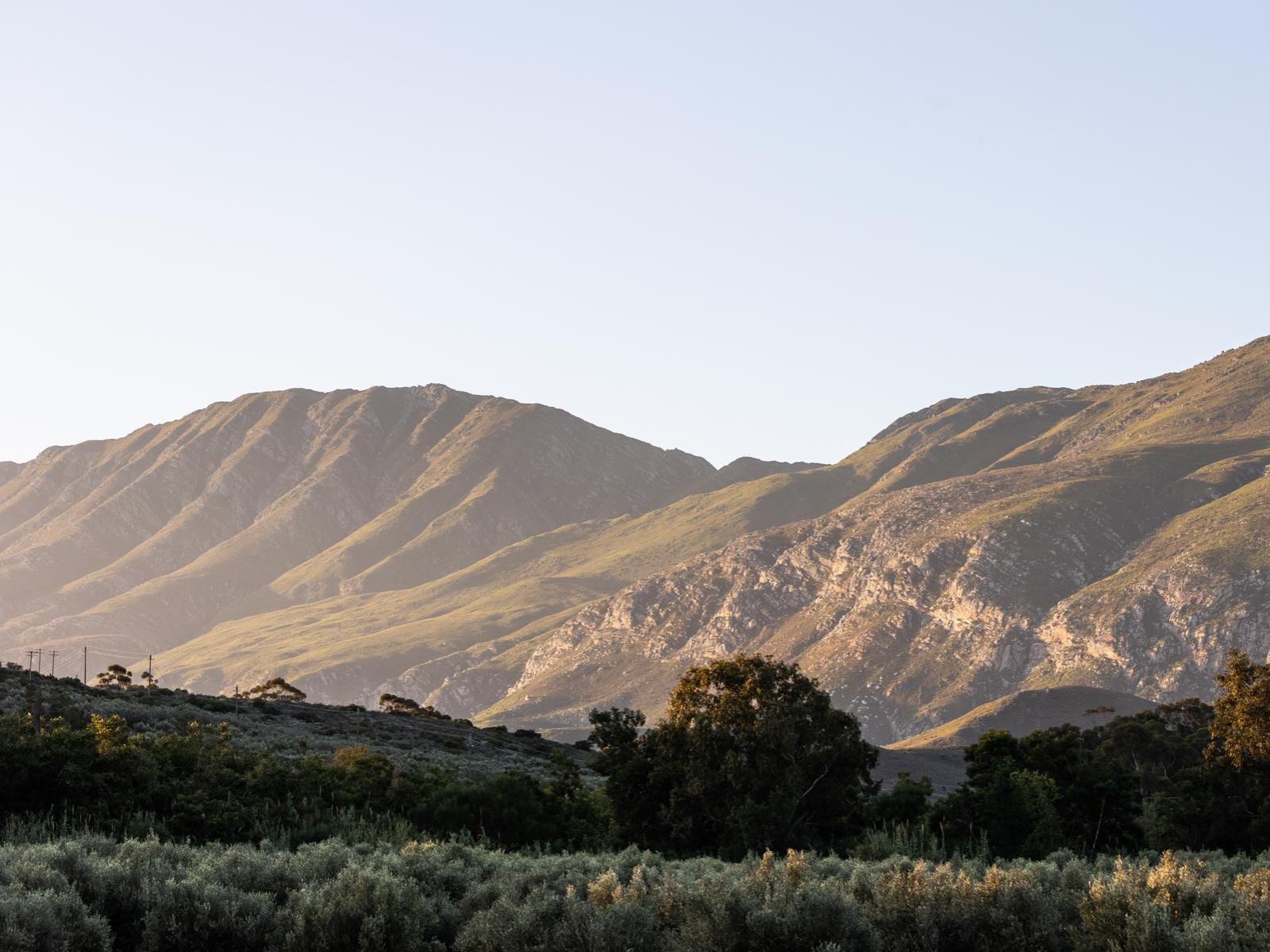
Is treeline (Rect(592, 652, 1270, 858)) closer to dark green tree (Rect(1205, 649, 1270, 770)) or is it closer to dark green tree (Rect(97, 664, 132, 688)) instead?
dark green tree (Rect(1205, 649, 1270, 770))

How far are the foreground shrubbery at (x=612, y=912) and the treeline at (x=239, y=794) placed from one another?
12.0 meters

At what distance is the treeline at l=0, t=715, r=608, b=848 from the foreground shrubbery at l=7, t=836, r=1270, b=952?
12.0 m

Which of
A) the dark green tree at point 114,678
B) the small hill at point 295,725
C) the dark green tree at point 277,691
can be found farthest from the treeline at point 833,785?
the dark green tree at point 277,691

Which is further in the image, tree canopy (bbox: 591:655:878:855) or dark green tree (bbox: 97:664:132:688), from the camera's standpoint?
dark green tree (bbox: 97:664:132:688)

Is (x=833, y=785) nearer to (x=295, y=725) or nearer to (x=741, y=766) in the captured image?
(x=741, y=766)

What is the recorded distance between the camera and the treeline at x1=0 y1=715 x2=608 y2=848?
35625 millimetres

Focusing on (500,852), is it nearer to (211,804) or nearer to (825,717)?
(211,804)

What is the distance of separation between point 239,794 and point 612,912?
23.4 m

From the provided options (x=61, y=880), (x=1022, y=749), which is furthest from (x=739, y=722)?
(x=61, y=880)

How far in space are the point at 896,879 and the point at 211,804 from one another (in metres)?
22.2

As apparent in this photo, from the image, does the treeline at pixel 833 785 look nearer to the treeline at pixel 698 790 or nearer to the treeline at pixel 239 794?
the treeline at pixel 698 790

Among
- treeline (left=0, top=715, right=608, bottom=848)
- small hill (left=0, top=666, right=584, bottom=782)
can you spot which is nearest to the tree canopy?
treeline (left=0, top=715, right=608, bottom=848)

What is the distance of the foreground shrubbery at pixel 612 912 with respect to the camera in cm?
1848

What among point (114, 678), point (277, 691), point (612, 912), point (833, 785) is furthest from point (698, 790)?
point (277, 691)
